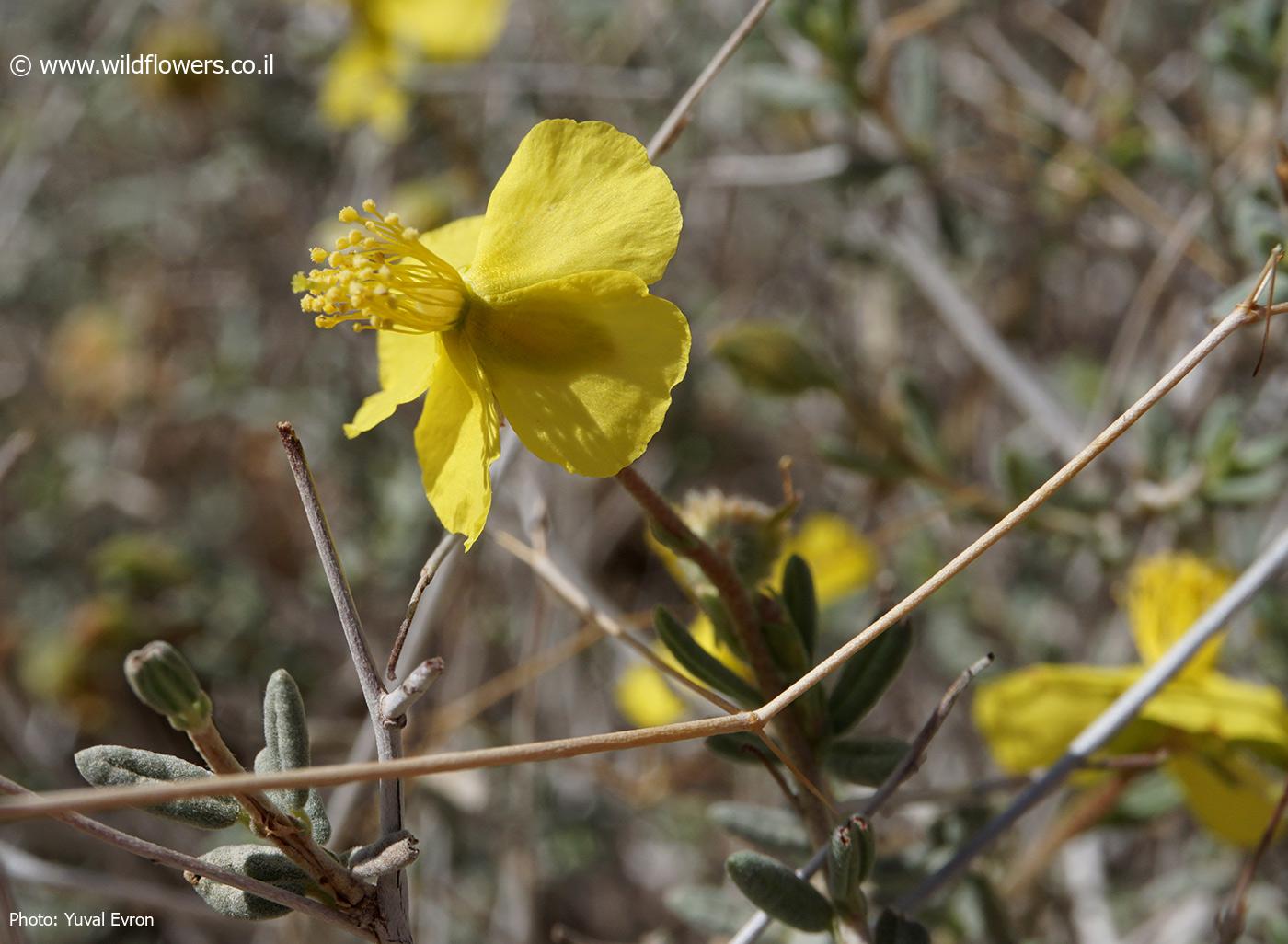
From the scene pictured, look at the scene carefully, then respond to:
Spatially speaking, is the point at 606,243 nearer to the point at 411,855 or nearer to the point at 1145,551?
the point at 411,855

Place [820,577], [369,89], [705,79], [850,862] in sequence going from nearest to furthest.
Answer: [850,862] → [705,79] → [820,577] → [369,89]

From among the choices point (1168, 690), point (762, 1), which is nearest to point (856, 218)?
point (762, 1)

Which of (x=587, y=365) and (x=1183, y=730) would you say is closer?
(x=587, y=365)

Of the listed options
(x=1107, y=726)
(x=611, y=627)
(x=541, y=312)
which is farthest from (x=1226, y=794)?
(x=541, y=312)

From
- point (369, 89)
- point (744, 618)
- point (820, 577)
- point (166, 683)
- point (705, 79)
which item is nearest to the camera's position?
point (166, 683)

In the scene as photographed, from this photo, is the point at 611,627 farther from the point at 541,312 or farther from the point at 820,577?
the point at 820,577

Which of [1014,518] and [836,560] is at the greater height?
[1014,518]
